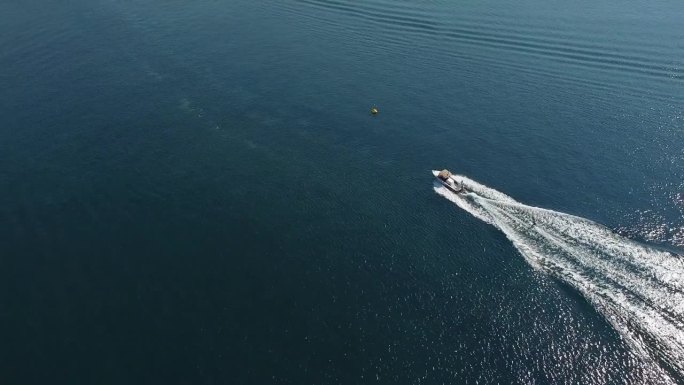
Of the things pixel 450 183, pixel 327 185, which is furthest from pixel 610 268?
pixel 327 185

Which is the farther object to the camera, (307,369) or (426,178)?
(426,178)

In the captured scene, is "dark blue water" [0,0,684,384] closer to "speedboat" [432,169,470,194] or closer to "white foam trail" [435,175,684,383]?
"white foam trail" [435,175,684,383]

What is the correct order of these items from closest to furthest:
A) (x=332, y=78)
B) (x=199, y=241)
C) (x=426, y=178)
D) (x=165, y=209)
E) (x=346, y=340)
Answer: (x=346, y=340) → (x=199, y=241) → (x=165, y=209) → (x=426, y=178) → (x=332, y=78)

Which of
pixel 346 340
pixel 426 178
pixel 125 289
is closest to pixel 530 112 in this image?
pixel 426 178

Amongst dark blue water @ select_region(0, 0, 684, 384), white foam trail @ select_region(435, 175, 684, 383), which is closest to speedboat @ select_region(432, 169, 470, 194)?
white foam trail @ select_region(435, 175, 684, 383)

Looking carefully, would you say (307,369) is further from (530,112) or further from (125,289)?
(530,112)
